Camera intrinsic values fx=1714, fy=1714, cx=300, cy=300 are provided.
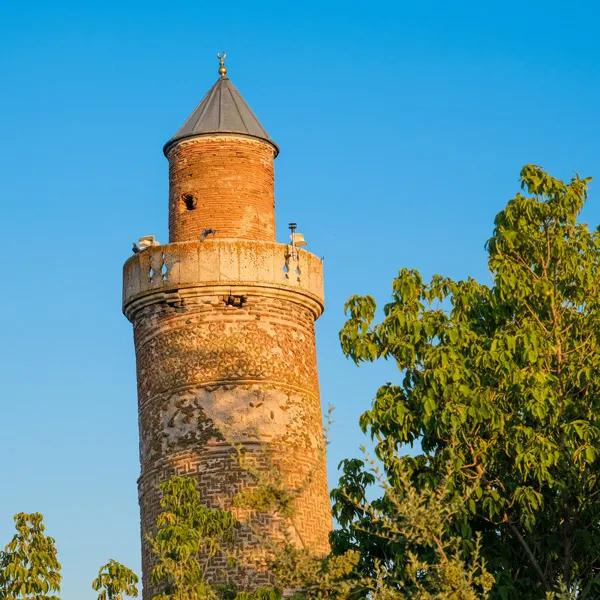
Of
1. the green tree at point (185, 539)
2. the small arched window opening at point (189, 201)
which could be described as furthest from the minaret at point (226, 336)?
the green tree at point (185, 539)


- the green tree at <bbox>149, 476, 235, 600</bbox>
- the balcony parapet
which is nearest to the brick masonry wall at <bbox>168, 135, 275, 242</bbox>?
the balcony parapet

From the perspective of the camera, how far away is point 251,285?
84.2 ft

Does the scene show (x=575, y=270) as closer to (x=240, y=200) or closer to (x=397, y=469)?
(x=397, y=469)

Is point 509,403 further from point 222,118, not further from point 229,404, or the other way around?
point 222,118

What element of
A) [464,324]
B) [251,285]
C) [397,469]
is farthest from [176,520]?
[251,285]

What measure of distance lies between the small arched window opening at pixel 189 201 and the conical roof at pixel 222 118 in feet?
3.00

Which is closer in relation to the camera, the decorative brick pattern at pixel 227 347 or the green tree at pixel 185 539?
the green tree at pixel 185 539

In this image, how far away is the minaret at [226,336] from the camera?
24609 millimetres

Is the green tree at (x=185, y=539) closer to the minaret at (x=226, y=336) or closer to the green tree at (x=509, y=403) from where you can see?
the green tree at (x=509, y=403)

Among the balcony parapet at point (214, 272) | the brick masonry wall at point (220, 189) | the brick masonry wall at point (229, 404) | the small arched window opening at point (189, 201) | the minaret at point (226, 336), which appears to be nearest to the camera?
the brick masonry wall at point (229, 404)

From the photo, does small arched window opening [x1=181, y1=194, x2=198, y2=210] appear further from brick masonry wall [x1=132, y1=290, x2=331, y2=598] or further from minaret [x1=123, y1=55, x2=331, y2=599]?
brick masonry wall [x1=132, y1=290, x2=331, y2=598]

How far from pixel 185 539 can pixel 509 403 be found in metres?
3.83

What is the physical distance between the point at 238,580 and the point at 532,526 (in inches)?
257

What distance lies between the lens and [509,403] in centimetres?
1853
